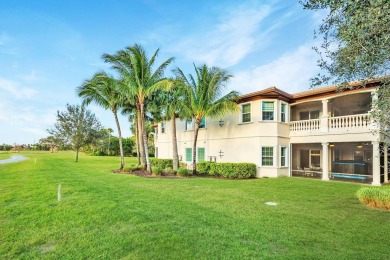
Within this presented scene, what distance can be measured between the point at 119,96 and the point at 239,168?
1238 cm

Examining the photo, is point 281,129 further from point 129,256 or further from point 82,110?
point 82,110

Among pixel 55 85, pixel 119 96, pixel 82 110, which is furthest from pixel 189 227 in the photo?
pixel 82 110

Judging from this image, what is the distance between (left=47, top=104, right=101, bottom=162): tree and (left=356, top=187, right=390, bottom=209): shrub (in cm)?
3652

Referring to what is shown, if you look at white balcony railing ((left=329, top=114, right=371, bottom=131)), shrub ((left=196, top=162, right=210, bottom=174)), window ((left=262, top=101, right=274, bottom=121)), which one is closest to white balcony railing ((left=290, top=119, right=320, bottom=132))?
white balcony railing ((left=329, top=114, right=371, bottom=131))

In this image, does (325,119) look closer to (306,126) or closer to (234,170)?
(306,126)

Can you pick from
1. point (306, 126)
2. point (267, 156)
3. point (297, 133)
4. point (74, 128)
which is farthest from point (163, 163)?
point (74, 128)

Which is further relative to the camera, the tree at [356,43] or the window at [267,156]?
the window at [267,156]

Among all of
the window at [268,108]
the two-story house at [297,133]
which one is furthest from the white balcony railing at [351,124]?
the window at [268,108]

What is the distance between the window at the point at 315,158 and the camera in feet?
73.4

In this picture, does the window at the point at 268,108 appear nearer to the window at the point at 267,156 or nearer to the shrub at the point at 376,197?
the window at the point at 267,156

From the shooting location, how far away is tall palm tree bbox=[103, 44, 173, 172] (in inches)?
704

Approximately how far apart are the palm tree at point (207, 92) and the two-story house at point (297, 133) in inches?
97.5

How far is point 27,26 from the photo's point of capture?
15141 mm

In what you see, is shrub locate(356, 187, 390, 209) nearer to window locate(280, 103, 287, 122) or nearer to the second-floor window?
the second-floor window
